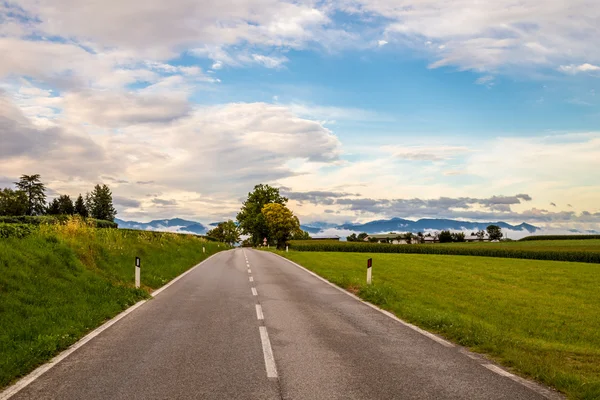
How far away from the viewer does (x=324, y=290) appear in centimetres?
1650

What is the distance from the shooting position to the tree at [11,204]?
10262cm

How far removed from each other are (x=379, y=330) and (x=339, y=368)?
3113mm

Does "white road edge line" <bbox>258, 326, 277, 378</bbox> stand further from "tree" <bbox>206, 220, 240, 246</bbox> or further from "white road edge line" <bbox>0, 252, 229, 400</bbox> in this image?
"tree" <bbox>206, 220, 240, 246</bbox>

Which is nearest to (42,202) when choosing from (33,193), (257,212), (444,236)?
(33,193)

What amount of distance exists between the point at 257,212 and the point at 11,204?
5665cm

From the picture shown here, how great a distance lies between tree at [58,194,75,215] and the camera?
10994 centimetres

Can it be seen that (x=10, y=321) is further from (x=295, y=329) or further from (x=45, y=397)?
(x=295, y=329)

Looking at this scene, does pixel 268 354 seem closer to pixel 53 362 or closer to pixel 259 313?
pixel 53 362

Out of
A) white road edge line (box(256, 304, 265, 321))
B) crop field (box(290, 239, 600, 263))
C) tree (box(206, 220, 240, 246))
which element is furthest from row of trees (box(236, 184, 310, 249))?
white road edge line (box(256, 304, 265, 321))

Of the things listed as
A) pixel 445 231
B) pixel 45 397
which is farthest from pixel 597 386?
pixel 445 231

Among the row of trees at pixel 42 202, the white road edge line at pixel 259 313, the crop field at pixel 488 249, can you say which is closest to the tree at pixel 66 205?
the row of trees at pixel 42 202

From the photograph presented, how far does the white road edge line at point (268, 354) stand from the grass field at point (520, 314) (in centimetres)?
364

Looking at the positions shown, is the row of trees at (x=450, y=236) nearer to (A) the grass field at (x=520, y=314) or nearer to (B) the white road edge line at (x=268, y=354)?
(A) the grass field at (x=520, y=314)

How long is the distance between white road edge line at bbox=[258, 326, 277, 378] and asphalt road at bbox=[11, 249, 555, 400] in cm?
2
